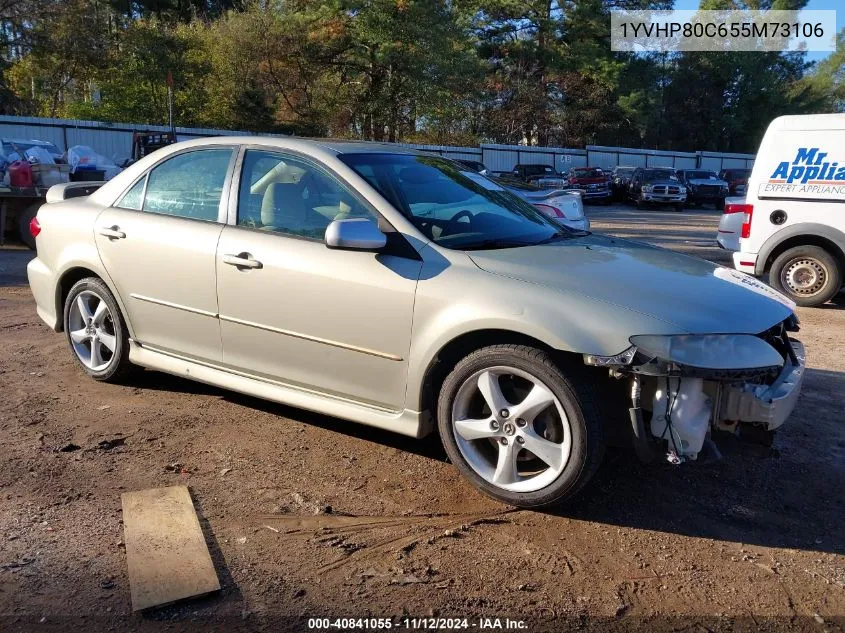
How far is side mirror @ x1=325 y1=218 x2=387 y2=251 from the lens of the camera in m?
3.55

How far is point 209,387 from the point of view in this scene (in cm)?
504

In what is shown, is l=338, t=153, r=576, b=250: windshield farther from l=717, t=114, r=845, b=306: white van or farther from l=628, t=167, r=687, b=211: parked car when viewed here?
l=628, t=167, r=687, b=211: parked car

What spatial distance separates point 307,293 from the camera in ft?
12.5

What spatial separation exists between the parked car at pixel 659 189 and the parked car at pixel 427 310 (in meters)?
25.6

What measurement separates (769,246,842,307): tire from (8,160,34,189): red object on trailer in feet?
35.7

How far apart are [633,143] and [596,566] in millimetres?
57522

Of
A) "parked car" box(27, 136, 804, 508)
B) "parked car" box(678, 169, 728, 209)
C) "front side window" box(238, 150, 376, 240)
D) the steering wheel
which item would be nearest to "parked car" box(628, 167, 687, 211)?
"parked car" box(678, 169, 728, 209)

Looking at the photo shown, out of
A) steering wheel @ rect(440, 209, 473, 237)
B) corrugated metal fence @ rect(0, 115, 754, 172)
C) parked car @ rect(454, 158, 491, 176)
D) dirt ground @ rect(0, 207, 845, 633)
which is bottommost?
dirt ground @ rect(0, 207, 845, 633)

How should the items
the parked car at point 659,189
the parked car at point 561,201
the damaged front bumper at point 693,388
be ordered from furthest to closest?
the parked car at point 659,189
the parked car at point 561,201
the damaged front bumper at point 693,388

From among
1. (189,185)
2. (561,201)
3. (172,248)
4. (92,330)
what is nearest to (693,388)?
(172,248)

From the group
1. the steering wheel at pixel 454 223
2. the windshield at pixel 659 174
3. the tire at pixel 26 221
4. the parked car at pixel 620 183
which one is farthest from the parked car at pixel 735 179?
the steering wheel at pixel 454 223

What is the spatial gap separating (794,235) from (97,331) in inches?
295

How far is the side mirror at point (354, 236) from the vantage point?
140 inches

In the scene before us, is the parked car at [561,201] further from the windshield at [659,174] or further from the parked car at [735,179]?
the parked car at [735,179]
